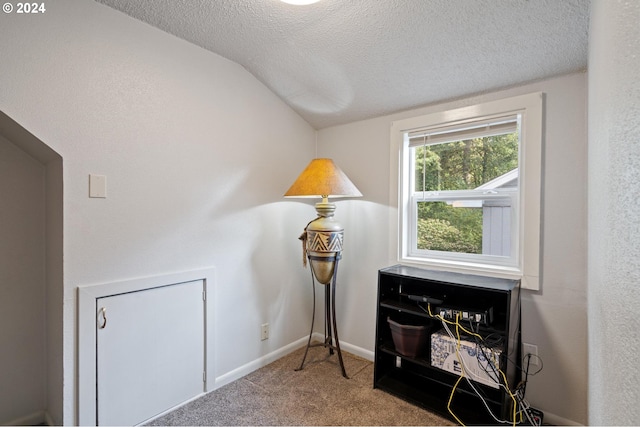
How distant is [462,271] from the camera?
200 cm

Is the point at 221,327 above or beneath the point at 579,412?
above

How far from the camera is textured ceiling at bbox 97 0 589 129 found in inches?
55.4

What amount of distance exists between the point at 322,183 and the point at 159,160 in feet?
3.20

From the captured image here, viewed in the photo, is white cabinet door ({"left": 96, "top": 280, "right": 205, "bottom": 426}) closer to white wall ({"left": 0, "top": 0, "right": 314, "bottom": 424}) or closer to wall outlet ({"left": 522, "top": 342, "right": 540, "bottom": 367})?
white wall ({"left": 0, "top": 0, "right": 314, "bottom": 424})

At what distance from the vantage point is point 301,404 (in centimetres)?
187

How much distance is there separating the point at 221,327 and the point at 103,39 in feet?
5.78

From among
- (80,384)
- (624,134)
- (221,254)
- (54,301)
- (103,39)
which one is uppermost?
(103,39)

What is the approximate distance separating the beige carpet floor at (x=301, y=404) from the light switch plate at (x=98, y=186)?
1.27 metres

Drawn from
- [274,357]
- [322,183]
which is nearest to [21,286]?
[274,357]

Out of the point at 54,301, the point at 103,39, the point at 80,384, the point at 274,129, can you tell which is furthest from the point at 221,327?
the point at 103,39

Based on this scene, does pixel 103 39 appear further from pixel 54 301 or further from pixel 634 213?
→ pixel 634 213

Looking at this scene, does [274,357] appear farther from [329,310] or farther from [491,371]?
[491,371]

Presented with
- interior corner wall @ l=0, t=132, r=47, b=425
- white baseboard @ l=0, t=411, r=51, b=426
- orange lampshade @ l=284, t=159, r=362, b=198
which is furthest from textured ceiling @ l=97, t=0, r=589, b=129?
white baseboard @ l=0, t=411, r=51, b=426

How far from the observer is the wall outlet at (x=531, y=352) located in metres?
1.73
